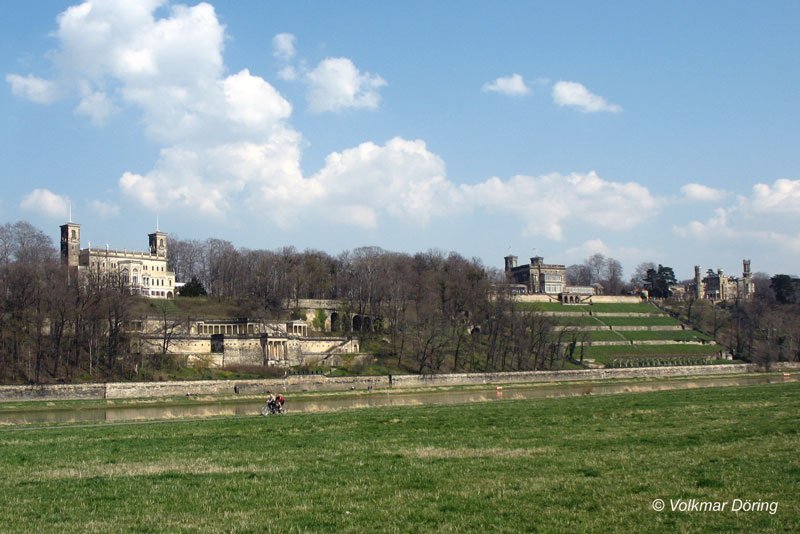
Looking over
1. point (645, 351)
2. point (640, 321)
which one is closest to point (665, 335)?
point (640, 321)

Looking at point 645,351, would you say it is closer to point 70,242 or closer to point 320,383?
point 320,383

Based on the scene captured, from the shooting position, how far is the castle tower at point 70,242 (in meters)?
129

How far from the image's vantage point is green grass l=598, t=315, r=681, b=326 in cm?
13938

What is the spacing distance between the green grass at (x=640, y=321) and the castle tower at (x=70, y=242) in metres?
85.9

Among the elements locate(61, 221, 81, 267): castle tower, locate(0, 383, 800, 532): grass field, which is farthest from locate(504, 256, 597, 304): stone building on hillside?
locate(0, 383, 800, 532): grass field

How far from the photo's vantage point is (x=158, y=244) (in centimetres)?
14238

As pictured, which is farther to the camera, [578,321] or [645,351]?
[578,321]

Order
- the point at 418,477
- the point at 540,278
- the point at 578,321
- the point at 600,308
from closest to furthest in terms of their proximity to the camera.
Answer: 1. the point at 418,477
2. the point at 578,321
3. the point at 600,308
4. the point at 540,278

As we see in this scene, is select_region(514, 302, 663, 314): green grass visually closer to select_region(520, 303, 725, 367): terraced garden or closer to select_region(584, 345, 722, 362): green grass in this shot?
select_region(520, 303, 725, 367): terraced garden

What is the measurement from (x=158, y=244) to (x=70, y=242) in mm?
16565

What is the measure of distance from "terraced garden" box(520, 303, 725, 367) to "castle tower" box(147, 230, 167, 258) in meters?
61.6

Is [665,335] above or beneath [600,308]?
beneath

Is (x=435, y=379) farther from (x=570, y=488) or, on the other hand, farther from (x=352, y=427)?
(x=570, y=488)

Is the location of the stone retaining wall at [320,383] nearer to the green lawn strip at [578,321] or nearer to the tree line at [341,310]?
the tree line at [341,310]
